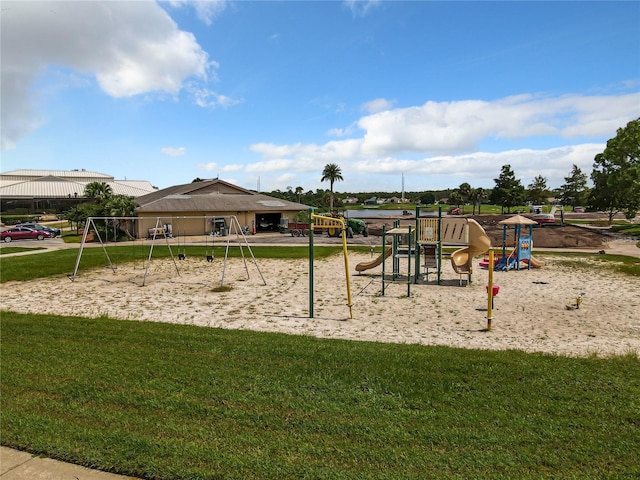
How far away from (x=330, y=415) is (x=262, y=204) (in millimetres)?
40296

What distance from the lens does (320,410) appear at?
4703 millimetres

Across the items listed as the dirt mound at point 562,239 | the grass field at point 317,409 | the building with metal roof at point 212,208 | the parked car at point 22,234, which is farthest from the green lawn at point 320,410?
the parked car at point 22,234

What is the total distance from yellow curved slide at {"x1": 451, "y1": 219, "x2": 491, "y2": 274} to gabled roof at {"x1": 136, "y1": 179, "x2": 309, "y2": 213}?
1109 inches

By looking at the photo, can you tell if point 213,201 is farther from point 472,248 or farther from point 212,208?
point 472,248

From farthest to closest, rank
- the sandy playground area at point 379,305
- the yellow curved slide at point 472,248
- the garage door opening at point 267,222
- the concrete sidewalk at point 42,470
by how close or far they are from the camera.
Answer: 1. the garage door opening at point 267,222
2. the yellow curved slide at point 472,248
3. the sandy playground area at point 379,305
4. the concrete sidewalk at point 42,470

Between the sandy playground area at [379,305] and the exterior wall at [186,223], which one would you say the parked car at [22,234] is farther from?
the sandy playground area at [379,305]

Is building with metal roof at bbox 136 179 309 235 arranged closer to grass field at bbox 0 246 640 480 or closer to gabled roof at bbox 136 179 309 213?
gabled roof at bbox 136 179 309 213

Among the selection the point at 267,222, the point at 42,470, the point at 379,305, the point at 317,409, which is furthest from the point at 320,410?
the point at 267,222

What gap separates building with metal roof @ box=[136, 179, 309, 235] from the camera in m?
37.7

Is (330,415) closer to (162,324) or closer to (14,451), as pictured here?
(14,451)

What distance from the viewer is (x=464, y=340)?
8.12m

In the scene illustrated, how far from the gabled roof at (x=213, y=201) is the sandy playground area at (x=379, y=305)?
69.5 ft

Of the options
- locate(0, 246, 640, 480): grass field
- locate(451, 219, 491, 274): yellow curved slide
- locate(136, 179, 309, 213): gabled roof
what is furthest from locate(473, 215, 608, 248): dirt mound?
locate(0, 246, 640, 480): grass field

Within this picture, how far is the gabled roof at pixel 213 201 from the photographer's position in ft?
125
